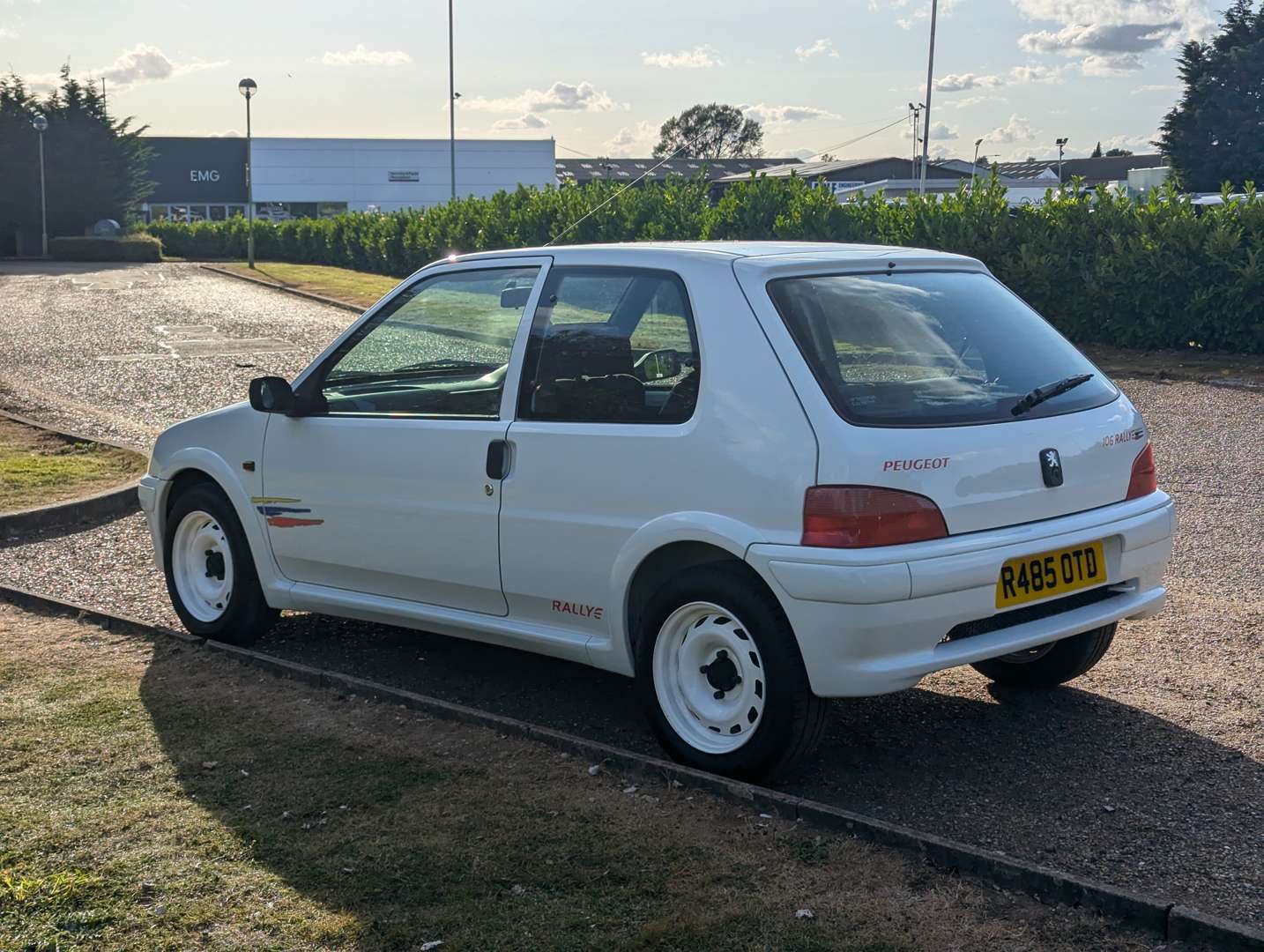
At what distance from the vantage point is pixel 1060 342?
5125mm

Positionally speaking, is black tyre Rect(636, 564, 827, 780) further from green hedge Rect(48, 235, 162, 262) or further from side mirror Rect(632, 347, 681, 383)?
green hedge Rect(48, 235, 162, 262)

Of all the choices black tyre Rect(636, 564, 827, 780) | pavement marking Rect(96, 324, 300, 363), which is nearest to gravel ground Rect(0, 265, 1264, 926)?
black tyre Rect(636, 564, 827, 780)

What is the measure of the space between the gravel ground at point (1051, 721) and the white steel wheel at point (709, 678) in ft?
0.99

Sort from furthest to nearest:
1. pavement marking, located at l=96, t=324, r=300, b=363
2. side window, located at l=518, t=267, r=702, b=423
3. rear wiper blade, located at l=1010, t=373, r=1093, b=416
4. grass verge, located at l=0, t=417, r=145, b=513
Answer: pavement marking, located at l=96, t=324, r=300, b=363 → grass verge, located at l=0, t=417, r=145, b=513 → side window, located at l=518, t=267, r=702, b=423 → rear wiper blade, located at l=1010, t=373, r=1093, b=416

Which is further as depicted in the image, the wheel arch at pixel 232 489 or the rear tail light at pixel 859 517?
the wheel arch at pixel 232 489

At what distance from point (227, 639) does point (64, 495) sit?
3919 millimetres

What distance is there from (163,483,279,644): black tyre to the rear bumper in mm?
2895

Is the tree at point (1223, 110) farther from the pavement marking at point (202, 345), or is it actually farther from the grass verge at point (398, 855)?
the grass verge at point (398, 855)

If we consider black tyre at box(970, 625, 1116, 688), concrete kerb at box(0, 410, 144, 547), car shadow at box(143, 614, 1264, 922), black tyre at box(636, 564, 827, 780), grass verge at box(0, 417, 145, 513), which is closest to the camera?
car shadow at box(143, 614, 1264, 922)

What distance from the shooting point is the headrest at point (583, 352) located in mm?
5008

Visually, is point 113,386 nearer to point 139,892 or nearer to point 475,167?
point 139,892

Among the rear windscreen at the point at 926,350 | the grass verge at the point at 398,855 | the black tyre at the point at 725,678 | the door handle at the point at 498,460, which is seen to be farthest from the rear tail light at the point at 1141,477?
the door handle at the point at 498,460

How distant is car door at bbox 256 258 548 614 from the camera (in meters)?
5.31

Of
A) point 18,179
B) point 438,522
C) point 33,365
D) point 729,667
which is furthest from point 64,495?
point 18,179
